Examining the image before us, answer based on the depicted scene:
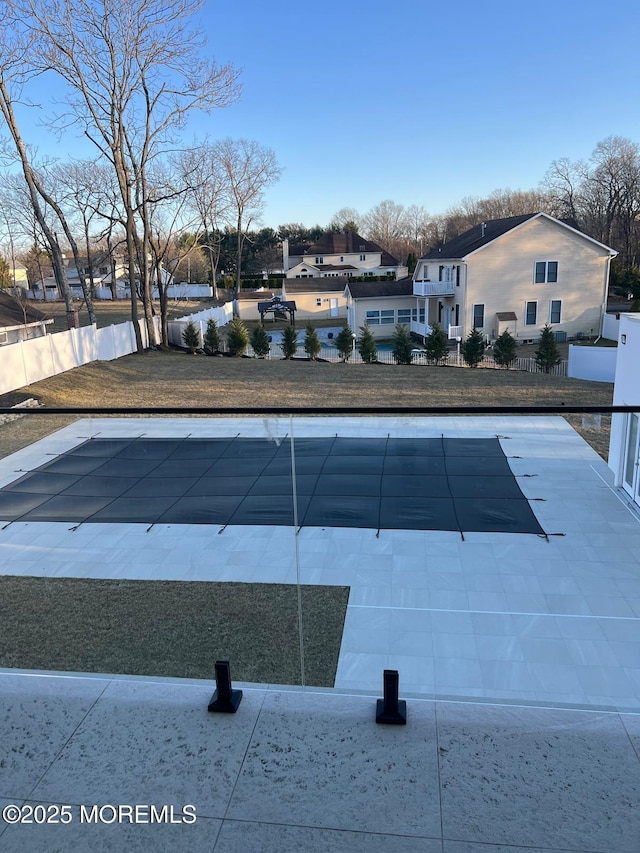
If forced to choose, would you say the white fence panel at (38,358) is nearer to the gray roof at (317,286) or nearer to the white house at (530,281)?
the white house at (530,281)

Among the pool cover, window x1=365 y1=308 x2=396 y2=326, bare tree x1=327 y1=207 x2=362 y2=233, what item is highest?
→ bare tree x1=327 y1=207 x2=362 y2=233

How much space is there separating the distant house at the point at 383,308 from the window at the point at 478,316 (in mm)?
3422

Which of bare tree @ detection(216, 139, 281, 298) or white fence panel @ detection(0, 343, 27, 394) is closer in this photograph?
white fence panel @ detection(0, 343, 27, 394)

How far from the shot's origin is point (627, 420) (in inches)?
284

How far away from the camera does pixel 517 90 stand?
20000 millimetres

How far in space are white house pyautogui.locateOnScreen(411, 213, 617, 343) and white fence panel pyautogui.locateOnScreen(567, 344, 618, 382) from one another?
7.33 metres

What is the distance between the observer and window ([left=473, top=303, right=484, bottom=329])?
76.6 ft

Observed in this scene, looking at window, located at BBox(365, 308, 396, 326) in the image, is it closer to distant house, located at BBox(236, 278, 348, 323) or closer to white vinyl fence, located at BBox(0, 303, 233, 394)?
distant house, located at BBox(236, 278, 348, 323)

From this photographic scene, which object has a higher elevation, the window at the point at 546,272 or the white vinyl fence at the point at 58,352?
the window at the point at 546,272

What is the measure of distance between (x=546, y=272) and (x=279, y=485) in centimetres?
1969

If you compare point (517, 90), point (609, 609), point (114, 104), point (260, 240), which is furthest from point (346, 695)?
point (260, 240)

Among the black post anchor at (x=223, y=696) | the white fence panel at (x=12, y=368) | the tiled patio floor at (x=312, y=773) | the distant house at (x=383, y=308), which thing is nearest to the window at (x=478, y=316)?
the distant house at (x=383, y=308)

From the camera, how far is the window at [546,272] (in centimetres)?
2341

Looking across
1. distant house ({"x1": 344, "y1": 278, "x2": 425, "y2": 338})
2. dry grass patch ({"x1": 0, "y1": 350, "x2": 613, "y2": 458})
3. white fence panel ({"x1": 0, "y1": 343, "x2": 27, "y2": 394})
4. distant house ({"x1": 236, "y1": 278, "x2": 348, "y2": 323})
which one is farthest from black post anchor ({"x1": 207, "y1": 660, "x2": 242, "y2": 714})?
distant house ({"x1": 236, "y1": 278, "x2": 348, "y2": 323})
